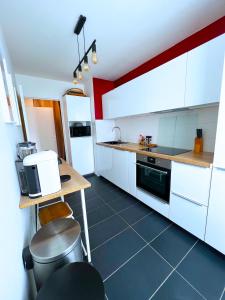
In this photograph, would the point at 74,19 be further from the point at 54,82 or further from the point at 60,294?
the point at 60,294

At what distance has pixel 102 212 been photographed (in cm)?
203

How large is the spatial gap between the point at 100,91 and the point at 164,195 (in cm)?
269

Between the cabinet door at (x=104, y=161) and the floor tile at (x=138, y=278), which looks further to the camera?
the cabinet door at (x=104, y=161)

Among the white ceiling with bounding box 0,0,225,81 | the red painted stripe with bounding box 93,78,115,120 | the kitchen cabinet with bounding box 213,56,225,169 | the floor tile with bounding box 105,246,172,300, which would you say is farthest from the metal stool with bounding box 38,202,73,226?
the red painted stripe with bounding box 93,78,115,120

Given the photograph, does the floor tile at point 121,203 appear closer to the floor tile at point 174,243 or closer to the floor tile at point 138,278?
the floor tile at point 174,243

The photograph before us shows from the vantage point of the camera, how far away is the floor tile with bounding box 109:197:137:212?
2.12 meters

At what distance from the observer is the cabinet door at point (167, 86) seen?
1.55 meters

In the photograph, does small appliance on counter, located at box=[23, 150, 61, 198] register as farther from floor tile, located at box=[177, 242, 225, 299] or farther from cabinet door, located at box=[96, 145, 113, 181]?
cabinet door, located at box=[96, 145, 113, 181]

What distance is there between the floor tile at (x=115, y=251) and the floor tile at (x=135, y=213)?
0.78 ft

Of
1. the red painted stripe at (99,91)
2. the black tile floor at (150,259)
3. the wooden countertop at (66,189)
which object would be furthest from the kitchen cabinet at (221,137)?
the red painted stripe at (99,91)

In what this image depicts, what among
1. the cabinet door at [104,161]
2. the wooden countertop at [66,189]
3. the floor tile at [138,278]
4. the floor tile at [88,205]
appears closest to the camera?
the wooden countertop at [66,189]

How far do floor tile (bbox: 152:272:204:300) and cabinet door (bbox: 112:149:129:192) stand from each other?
1.37 m

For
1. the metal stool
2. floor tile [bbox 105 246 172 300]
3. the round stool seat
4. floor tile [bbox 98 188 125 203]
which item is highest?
the round stool seat

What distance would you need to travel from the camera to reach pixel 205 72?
1333mm
